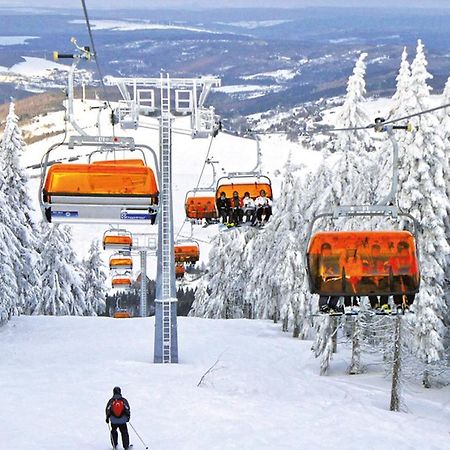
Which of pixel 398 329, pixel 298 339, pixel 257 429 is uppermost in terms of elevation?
pixel 398 329

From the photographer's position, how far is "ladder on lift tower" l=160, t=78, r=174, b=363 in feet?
77.7

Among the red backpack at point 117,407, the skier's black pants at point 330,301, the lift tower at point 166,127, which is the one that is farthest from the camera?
the lift tower at point 166,127

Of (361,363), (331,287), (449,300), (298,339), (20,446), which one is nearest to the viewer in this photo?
(331,287)

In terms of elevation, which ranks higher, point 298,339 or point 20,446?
point 20,446

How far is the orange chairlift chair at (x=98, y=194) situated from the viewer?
1416 centimetres

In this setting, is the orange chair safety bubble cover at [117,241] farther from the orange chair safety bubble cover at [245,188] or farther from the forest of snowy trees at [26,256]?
the orange chair safety bubble cover at [245,188]

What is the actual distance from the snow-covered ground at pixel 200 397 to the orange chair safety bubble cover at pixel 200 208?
5.27 metres

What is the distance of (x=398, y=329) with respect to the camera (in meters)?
23.1

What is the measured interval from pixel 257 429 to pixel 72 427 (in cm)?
440

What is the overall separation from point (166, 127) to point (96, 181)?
9608mm

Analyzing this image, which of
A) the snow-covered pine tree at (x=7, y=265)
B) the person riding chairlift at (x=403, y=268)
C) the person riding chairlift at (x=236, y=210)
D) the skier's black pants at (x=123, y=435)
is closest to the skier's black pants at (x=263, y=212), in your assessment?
the person riding chairlift at (x=236, y=210)

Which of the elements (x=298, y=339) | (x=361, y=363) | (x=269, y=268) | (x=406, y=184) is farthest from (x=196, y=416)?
(x=269, y=268)

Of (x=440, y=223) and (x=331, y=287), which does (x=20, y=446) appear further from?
(x=440, y=223)

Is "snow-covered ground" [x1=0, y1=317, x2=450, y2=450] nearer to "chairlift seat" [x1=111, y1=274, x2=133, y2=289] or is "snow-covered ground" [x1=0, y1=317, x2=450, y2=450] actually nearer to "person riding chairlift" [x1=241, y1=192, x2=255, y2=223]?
"person riding chairlift" [x1=241, y1=192, x2=255, y2=223]
